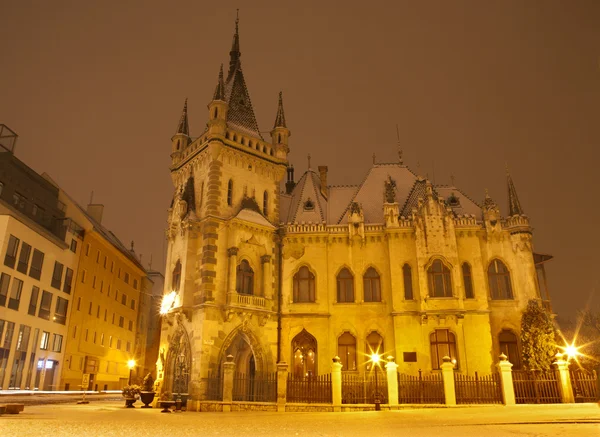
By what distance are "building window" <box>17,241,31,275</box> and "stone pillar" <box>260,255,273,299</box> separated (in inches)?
773

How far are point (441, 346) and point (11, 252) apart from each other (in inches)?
1205

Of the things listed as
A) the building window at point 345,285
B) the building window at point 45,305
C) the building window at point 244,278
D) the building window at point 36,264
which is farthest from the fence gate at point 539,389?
the building window at point 45,305

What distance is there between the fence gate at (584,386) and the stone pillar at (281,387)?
13988 millimetres

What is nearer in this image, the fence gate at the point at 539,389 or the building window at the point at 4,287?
the fence gate at the point at 539,389

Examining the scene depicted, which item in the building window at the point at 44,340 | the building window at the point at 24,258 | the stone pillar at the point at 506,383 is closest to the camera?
the stone pillar at the point at 506,383

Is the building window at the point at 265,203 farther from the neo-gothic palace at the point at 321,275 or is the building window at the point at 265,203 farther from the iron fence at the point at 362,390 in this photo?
the iron fence at the point at 362,390

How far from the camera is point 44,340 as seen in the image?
39406 millimetres

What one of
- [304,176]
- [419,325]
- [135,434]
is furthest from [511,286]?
[135,434]

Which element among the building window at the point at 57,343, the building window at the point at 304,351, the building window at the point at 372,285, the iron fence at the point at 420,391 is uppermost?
the building window at the point at 372,285

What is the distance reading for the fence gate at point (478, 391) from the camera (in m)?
23.6

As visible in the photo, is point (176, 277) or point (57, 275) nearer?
point (176, 277)

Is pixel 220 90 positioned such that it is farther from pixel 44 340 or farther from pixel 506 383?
pixel 44 340

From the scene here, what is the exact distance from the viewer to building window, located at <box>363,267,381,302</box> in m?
30.5

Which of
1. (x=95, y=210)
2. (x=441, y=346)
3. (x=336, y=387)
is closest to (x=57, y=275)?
(x=95, y=210)
